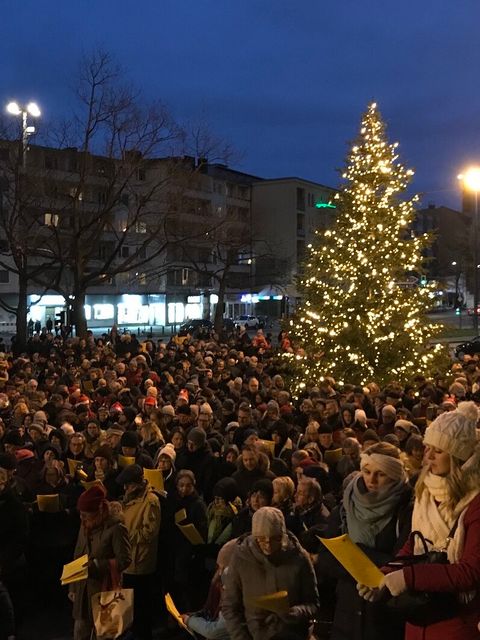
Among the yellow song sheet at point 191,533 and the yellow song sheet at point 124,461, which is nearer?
the yellow song sheet at point 191,533

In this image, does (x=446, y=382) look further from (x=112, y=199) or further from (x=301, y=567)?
(x=112, y=199)

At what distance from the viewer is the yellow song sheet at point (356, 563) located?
3.03 meters

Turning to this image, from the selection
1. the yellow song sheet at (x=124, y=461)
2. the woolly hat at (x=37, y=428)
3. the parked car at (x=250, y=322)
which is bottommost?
the yellow song sheet at (x=124, y=461)

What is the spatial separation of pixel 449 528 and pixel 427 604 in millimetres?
309

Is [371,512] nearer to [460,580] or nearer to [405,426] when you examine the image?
[460,580]

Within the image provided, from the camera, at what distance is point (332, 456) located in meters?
7.50

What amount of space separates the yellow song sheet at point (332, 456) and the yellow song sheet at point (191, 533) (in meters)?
2.03

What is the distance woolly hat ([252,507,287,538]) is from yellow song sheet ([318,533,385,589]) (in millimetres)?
797

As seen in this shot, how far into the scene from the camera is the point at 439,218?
116 meters

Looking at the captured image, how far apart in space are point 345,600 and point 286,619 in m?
0.52

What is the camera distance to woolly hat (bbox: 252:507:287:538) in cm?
399

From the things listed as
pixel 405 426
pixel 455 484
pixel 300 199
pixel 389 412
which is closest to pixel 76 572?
pixel 455 484

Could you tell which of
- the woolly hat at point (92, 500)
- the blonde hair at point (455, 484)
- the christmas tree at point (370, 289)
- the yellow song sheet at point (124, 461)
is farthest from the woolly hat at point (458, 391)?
the blonde hair at point (455, 484)

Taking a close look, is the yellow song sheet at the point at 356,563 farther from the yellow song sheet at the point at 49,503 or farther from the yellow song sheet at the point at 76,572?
the yellow song sheet at the point at 49,503
